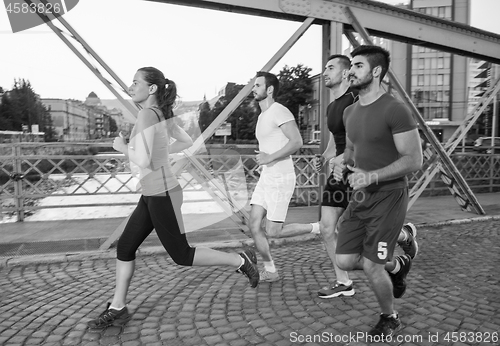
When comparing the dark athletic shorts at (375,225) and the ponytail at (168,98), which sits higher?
the ponytail at (168,98)

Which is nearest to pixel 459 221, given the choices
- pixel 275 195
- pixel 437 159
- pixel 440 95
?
pixel 437 159

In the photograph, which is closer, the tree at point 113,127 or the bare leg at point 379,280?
the bare leg at point 379,280

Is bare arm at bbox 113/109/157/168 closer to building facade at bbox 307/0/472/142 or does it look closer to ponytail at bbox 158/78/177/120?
ponytail at bbox 158/78/177/120

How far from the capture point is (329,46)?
609 cm

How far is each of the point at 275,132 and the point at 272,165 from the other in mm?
315

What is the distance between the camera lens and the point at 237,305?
11.7 feet

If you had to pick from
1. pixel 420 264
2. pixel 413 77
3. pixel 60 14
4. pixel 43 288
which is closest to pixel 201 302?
pixel 43 288

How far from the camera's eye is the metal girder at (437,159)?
20.1ft

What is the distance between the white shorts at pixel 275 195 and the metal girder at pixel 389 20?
94.5 inches

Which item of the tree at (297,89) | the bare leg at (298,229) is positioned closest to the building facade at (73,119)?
the bare leg at (298,229)

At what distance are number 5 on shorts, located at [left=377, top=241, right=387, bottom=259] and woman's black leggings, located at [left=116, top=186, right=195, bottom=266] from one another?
56.5 inches

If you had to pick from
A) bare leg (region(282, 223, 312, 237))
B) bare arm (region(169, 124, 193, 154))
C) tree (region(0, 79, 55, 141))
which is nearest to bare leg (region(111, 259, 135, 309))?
bare arm (region(169, 124, 193, 154))

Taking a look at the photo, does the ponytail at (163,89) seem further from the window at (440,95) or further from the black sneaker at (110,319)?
the window at (440,95)

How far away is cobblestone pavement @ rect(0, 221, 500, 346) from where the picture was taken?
2969mm
